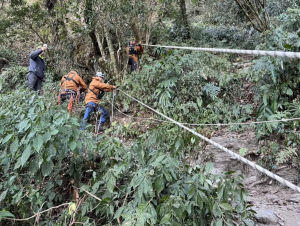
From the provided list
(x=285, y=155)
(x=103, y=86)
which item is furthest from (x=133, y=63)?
(x=285, y=155)

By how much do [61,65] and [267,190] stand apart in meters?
8.10

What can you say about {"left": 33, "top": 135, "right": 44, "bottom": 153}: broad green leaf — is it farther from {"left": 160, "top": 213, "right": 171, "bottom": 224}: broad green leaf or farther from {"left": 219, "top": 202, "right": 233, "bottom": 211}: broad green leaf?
{"left": 219, "top": 202, "right": 233, "bottom": 211}: broad green leaf

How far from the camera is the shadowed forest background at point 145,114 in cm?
196

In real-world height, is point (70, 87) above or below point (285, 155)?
above

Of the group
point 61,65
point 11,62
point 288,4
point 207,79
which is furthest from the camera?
point 11,62

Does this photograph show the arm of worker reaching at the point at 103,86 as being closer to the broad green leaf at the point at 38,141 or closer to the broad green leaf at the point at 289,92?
the broad green leaf at the point at 289,92

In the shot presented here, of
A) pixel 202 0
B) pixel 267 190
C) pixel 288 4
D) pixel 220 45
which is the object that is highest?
pixel 202 0

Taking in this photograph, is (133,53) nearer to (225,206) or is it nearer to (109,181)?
(109,181)

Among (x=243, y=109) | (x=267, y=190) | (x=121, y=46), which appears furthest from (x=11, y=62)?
(x=267, y=190)

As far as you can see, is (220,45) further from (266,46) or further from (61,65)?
(61,65)

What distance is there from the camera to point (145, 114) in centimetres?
614

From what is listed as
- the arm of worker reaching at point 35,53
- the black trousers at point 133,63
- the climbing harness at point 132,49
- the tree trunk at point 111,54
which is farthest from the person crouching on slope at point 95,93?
the arm of worker reaching at point 35,53

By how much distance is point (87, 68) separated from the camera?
335 inches

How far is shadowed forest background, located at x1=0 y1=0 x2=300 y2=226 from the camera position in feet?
6.44
